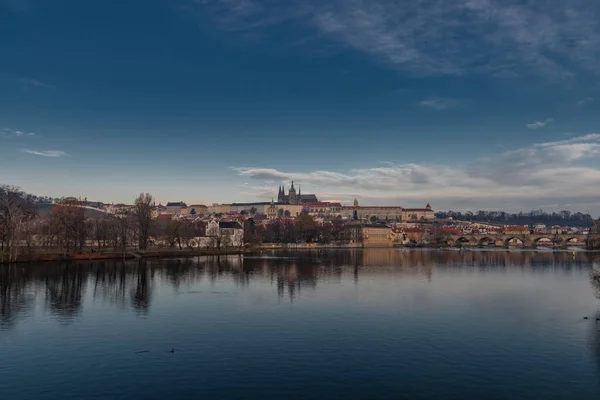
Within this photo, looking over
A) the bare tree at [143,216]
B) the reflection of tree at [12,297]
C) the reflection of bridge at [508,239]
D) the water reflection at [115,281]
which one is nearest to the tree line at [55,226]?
the bare tree at [143,216]

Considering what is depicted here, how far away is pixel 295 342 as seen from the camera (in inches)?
808

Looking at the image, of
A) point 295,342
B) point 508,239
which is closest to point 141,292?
point 295,342

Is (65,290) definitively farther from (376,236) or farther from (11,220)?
(376,236)

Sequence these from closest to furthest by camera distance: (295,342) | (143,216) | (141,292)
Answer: (295,342) → (141,292) → (143,216)

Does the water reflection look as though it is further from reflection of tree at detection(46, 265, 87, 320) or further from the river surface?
the river surface

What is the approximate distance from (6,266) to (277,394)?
151 feet

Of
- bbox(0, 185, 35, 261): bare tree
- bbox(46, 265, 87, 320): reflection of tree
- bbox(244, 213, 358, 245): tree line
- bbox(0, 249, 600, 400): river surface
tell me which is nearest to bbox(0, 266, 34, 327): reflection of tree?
bbox(0, 249, 600, 400): river surface

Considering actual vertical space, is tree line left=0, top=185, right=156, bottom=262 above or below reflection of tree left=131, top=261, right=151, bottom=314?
above

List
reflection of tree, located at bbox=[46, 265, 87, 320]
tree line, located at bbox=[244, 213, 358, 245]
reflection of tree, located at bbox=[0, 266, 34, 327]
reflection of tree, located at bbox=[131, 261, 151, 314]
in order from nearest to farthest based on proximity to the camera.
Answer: reflection of tree, located at bbox=[0, 266, 34, 327] < reflection of tree, located at bbox=[46, 265, 87, 320] < reflection of tree, located at bbox=[131, 261, 151, 314] < tree line, located at bbox=[244, 213, 358, 245]

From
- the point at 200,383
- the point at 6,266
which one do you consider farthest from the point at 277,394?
the point at 6,266

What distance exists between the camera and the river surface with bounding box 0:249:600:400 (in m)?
15.3

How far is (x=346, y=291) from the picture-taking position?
3644 cm

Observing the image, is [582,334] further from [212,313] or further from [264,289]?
[264,289]

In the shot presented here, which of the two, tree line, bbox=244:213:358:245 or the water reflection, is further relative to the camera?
tree line, bbox=244:213:358:245
